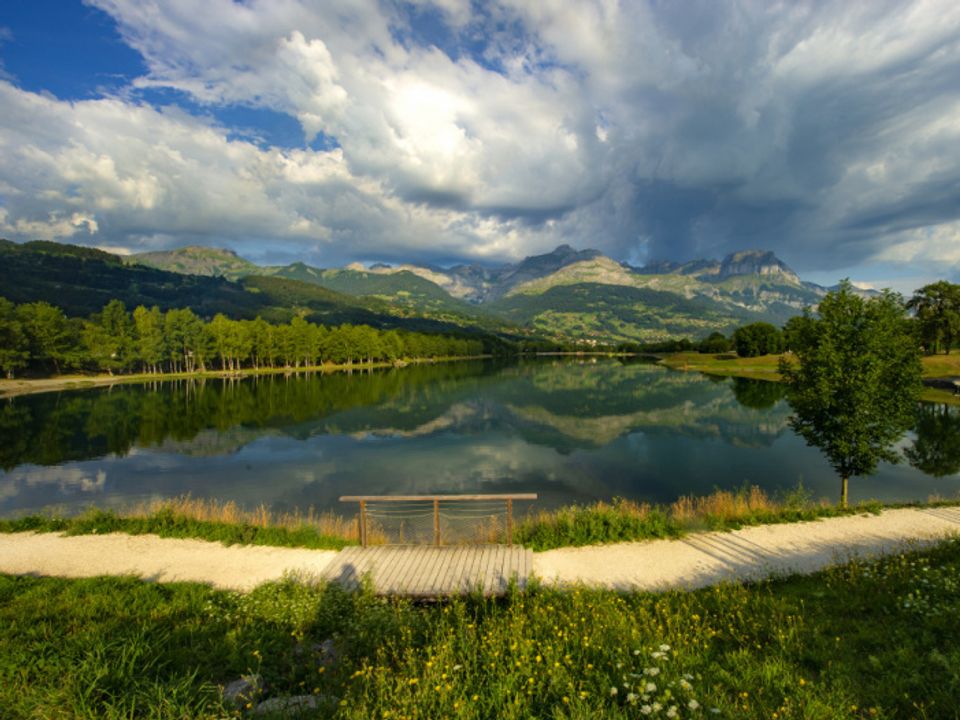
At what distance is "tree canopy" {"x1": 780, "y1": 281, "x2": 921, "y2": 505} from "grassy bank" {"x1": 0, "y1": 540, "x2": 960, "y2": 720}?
33.2 feet

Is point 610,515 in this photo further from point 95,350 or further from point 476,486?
point 95,350

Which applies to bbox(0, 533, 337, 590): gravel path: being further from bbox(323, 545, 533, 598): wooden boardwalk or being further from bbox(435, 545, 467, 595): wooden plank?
bbox(435, 545, 467, 595): wooden plank

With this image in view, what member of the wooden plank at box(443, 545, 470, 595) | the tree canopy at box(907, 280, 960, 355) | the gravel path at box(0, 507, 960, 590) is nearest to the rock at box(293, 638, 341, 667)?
the wooden plank at box(443, 545, 470, 595)

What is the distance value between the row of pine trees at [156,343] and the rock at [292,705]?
128403 millimetres

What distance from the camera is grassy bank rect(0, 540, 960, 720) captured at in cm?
603

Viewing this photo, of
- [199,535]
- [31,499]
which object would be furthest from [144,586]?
[31,499]

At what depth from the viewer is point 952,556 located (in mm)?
12062

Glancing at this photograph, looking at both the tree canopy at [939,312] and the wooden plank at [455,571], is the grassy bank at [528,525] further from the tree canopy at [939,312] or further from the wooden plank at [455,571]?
the tree canopy at [939,312]

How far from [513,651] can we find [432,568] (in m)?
6.90

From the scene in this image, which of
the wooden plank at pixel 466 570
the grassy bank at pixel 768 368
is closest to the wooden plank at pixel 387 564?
the wooden plank at pixel 466 570

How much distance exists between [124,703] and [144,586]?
25.6 ft

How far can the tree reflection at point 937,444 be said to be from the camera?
1297 inches

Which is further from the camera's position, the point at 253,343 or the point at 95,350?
the point at 253,343

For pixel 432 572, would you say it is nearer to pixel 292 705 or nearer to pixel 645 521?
pixel 292 705
